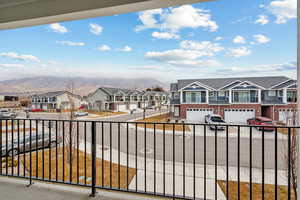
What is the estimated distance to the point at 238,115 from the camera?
1.83 metres

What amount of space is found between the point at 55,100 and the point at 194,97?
6.29 feet

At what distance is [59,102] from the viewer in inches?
92.3

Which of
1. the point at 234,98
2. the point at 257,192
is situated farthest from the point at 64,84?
the point at 257,192

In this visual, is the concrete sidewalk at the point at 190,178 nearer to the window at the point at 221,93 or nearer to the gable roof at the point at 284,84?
the window at the point at 221,93

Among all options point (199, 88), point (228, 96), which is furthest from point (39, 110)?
point (228, 96)

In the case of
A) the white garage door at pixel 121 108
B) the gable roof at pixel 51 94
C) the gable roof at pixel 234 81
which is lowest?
the white garage door at pixel 121 108

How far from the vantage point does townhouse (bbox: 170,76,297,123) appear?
1.73 meters

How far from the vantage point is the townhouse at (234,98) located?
5.69ft

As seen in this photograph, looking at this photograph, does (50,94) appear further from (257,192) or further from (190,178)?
(257,192)

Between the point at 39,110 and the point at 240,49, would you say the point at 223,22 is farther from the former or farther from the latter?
the point at 39,110

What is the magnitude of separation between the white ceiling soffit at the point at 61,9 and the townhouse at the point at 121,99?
996mm

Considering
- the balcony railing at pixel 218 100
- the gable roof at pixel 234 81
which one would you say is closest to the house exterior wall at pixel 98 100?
the gable roof at pixel 234 81

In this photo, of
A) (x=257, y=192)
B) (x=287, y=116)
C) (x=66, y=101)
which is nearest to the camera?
(x=287, y=116)

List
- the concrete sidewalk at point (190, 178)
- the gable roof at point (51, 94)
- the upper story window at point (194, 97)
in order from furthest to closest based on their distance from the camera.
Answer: the concrete sidewalk at point (190, 178) < the gable roof at point (51, 94) < the upper story window at point (194, 97)
